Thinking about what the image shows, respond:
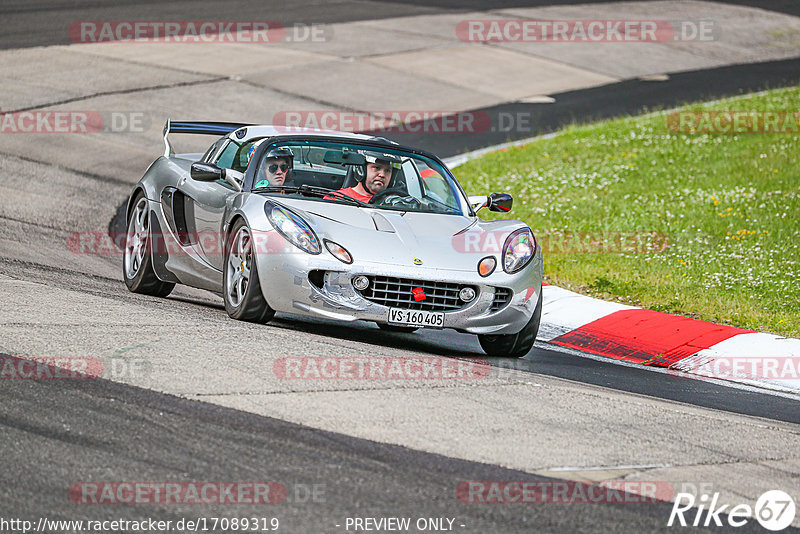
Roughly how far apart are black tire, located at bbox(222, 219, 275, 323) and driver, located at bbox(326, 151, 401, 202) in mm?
941

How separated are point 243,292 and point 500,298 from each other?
172 centimetres

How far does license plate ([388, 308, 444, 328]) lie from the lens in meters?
7.87

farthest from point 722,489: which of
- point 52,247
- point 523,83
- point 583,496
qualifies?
point 523,83

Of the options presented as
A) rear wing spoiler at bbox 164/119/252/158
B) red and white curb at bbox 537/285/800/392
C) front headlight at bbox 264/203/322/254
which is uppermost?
rear wing spoiler at bbox 164/119/252/158

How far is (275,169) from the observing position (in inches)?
351

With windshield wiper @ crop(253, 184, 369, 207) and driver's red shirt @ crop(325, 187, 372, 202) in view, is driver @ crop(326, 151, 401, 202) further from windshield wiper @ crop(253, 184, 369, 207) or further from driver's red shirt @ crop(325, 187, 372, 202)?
windshield wiper @ crop(253, 184, 369, 207)

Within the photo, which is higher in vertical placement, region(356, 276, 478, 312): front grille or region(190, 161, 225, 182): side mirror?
region(190, 161, 225, 182): side mirror

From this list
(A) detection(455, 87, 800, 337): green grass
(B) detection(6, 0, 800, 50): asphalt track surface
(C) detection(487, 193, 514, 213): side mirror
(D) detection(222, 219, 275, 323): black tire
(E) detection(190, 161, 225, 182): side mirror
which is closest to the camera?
(D) detection(222, 219, 275, 323): black tire

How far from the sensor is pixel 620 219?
1348cm

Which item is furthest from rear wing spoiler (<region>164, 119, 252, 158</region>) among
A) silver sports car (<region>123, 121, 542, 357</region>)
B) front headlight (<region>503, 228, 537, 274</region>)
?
front headlight (<region>503, 228, 537, 274</region>)

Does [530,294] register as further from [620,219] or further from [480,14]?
[480,14]

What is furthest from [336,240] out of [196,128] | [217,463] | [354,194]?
[217,463]

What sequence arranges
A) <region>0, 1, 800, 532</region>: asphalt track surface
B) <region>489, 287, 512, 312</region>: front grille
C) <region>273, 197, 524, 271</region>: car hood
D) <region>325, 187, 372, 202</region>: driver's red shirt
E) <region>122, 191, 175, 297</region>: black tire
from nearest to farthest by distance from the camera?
<region>0, 1, 800, 532</region>: asphalt track surface < <region>273, 197, 524, 271</region>: car hood < <region>489, 287, 512, 312</region>: front grille < <region>325, 187, 372, 202</region>: driver's red shirt < <region>122, 191, 175, 297</region>: black tire

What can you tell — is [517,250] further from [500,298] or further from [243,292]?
[243,292]
